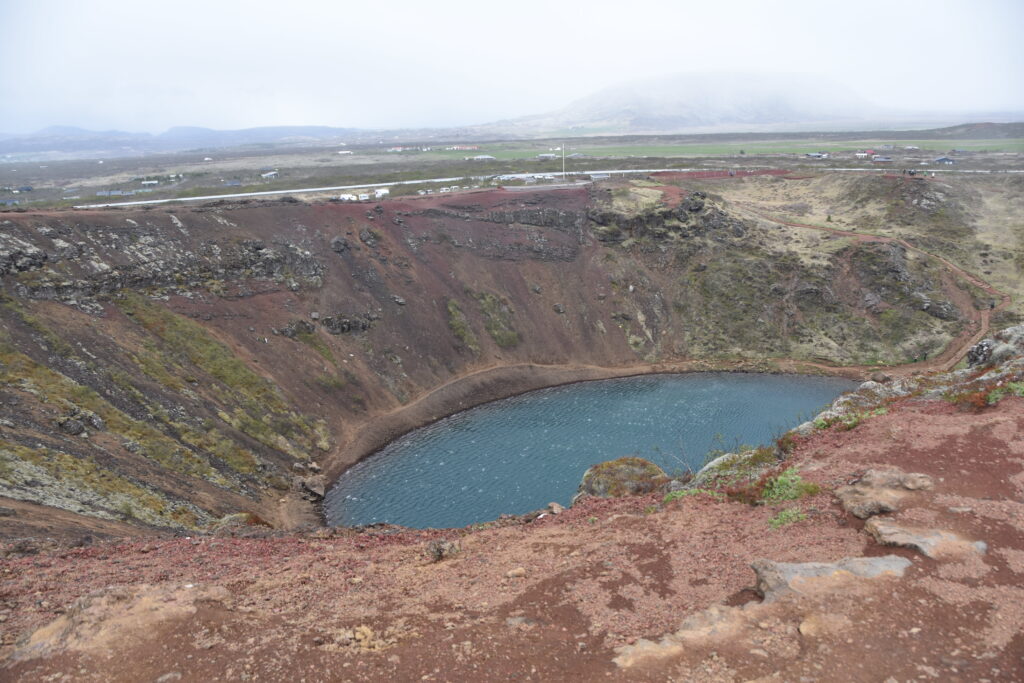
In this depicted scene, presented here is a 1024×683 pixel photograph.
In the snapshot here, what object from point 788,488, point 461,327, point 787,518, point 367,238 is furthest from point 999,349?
point 367,238

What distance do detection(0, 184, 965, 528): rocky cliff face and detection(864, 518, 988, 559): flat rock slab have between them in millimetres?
41438

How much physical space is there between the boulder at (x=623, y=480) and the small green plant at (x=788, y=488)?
8.15m

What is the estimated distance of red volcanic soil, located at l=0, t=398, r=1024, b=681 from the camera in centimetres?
1538

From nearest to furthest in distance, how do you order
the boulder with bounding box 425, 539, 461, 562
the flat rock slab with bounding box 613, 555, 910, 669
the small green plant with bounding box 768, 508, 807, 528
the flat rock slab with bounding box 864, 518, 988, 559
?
the flat rock slab with bounding box 613, 555, 910, 669 → the flat rock slab with bounding box 864, 518, 988, 559 → the small green plant with bounding box 768, 508, 807, 528 → the boulder with bounding box 425, 539, 461, 562

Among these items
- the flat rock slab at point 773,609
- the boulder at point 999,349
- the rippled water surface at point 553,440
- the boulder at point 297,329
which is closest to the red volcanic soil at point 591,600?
the flat rock slab at point 773,609

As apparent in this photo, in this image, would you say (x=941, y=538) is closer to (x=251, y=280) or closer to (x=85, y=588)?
(x=85, y=588)

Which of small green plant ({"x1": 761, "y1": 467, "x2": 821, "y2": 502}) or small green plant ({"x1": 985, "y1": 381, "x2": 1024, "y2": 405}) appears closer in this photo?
small green plant ({"x1": 761, "y1": 467, "x2": 821, "y2": 502})

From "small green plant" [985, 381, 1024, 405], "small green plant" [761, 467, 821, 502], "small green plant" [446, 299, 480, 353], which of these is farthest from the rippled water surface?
"small green plant" [761, 467, 821, 502]

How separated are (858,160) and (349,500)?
188 m

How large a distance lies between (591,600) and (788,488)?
35.2ft

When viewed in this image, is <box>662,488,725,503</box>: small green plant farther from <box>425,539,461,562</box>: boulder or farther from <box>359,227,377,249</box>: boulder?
<box>359,227,377,249</box>: boulder

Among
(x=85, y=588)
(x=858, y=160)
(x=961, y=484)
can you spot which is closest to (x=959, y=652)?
(x=961, y=484)

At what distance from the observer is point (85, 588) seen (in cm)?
2159

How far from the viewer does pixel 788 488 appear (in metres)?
24.0
